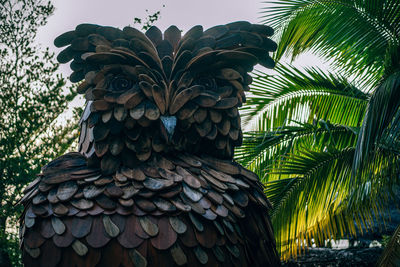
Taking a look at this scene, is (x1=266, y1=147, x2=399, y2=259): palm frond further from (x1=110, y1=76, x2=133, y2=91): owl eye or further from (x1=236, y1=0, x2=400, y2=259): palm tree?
(x1=110, y1=76, x2=133, y2=91): owl eye

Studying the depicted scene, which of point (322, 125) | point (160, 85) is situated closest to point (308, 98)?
point (322, 125)

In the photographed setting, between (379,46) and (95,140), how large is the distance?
3.17m

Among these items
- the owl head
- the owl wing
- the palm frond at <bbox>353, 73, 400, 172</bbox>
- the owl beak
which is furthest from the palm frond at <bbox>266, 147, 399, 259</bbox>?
the owl beak

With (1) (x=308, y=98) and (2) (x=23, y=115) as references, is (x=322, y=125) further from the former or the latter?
(2) (x=23, y=115)

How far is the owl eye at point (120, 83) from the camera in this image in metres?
1.89

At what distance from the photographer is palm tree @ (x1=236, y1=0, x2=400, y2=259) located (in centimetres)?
388

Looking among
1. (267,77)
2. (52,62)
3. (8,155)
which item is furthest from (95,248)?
(52,62)

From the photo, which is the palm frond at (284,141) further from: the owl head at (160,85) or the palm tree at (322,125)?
the owl head at (160,85)

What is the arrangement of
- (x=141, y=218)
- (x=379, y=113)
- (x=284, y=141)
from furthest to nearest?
1. (x=284, y=141)
2. (x=379, y=113)
3. (x=141, y=218)

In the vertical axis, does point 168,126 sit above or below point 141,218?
above

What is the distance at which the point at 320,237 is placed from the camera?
419 cm

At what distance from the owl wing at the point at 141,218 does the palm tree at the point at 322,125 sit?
1989mm

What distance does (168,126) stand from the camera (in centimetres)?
176

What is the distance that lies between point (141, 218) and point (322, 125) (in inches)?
113
